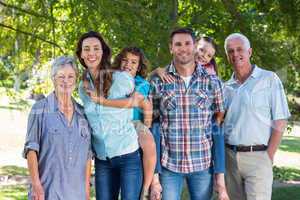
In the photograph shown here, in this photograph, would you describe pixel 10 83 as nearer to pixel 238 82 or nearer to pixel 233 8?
pixel 233 8

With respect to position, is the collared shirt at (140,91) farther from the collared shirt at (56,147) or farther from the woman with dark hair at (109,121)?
the collared shirt at (56,147)

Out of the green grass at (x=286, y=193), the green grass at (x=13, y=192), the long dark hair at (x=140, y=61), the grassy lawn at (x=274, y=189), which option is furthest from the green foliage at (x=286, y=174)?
the long dark hair at (x=140, y=61)

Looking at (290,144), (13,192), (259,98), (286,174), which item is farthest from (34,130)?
(290,144)

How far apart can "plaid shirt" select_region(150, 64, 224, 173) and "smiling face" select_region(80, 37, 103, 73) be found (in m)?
0.50

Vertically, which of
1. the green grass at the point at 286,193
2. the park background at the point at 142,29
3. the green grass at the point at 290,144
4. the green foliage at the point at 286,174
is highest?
the park background at the point at 142,29

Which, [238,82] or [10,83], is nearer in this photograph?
[238,82]

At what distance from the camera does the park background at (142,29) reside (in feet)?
19.0

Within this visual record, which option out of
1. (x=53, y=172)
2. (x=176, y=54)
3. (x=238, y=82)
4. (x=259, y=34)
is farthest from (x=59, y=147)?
(x=259, y=34)

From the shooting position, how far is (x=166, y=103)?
3.69 m

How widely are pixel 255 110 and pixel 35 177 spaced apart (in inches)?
73.9

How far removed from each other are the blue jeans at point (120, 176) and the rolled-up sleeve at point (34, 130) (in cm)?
55

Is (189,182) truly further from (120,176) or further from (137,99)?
(137,99)

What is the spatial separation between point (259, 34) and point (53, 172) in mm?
4931

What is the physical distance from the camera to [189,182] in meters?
3.80
